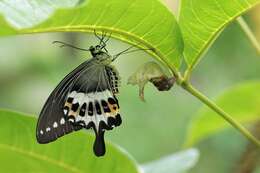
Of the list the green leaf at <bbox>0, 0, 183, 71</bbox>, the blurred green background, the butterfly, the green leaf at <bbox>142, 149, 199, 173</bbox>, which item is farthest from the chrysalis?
the blurred green background

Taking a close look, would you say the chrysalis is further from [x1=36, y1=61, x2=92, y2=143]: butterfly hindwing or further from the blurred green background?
the blurred green background

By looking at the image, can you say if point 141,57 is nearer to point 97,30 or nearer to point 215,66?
point 215,66

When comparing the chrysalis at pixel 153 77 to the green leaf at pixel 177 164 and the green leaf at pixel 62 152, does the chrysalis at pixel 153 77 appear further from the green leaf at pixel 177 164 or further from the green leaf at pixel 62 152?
the green leaf at pixel 177 164

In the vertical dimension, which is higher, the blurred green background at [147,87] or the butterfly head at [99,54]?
the blurred green background at [147,87]

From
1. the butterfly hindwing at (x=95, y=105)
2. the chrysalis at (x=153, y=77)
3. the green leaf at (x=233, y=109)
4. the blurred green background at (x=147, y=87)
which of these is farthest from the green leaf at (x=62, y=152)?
the blurred green background at (x=147, y=87)

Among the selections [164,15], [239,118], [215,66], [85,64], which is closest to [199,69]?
[215,66]
